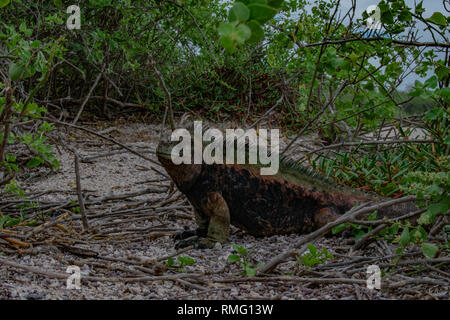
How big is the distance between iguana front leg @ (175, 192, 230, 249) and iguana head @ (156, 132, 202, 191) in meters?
0.18

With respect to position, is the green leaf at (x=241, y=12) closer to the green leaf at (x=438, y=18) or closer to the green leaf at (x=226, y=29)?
the green leaf at (x=226, y=29)

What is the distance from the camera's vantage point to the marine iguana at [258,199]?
3.24 m

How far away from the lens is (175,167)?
10.1 feet

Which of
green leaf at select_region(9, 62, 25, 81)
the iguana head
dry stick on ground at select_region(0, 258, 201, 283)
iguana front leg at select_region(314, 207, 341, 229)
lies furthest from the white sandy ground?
green leaf at select_region(9, 62, 25, 81)

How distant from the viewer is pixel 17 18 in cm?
557

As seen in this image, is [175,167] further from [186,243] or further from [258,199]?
[258,199]

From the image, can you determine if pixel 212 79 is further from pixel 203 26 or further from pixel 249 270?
pixel 249 270

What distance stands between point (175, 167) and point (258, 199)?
2.18ft

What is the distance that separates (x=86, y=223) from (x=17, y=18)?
3.33 meters

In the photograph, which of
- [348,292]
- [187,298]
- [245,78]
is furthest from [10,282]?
[245,78]

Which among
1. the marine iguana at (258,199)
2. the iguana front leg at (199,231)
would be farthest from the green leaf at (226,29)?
the iguana front leg at (199,231)

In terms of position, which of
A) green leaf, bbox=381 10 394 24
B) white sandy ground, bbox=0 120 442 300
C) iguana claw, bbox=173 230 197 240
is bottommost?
white sandy ground, bbox=0 120 442 300

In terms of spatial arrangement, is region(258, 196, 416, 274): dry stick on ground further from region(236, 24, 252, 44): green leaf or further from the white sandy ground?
region(236, 24, 252, 44): green leaf

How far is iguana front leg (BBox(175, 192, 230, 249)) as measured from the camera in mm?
3184
